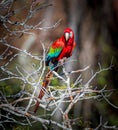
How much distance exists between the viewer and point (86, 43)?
326 inches

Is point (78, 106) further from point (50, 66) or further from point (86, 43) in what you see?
point (50, 66)

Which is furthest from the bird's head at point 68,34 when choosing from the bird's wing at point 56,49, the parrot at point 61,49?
the bird's wing at point 56,49

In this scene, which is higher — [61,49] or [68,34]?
[68,34]

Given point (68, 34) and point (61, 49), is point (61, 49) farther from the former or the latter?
point (68, 34)

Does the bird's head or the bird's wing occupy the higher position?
the bird's head

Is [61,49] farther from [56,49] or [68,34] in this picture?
[68,34]

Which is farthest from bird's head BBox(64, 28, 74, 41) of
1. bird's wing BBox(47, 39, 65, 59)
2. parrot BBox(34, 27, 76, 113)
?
bird's wing BBox(47, 39, 65, 59)

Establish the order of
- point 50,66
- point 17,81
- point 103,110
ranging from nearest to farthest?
point 50,66
point 17,81
point 103,110

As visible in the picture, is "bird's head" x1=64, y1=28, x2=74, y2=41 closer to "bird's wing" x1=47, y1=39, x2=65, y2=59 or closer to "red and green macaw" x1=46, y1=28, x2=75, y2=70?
"red and green macaw" x1=46, y1=28, x2=75, y2=70

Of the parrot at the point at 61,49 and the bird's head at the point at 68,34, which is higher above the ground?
the bird's head at the point at 68,34

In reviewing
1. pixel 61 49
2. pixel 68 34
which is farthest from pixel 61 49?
pixel 68 34

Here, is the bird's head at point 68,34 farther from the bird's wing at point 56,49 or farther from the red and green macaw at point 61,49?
the bird's wing at point 56,49

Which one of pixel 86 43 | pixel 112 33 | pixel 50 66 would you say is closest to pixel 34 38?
pixel 86 43

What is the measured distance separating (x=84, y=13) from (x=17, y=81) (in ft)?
7.55
